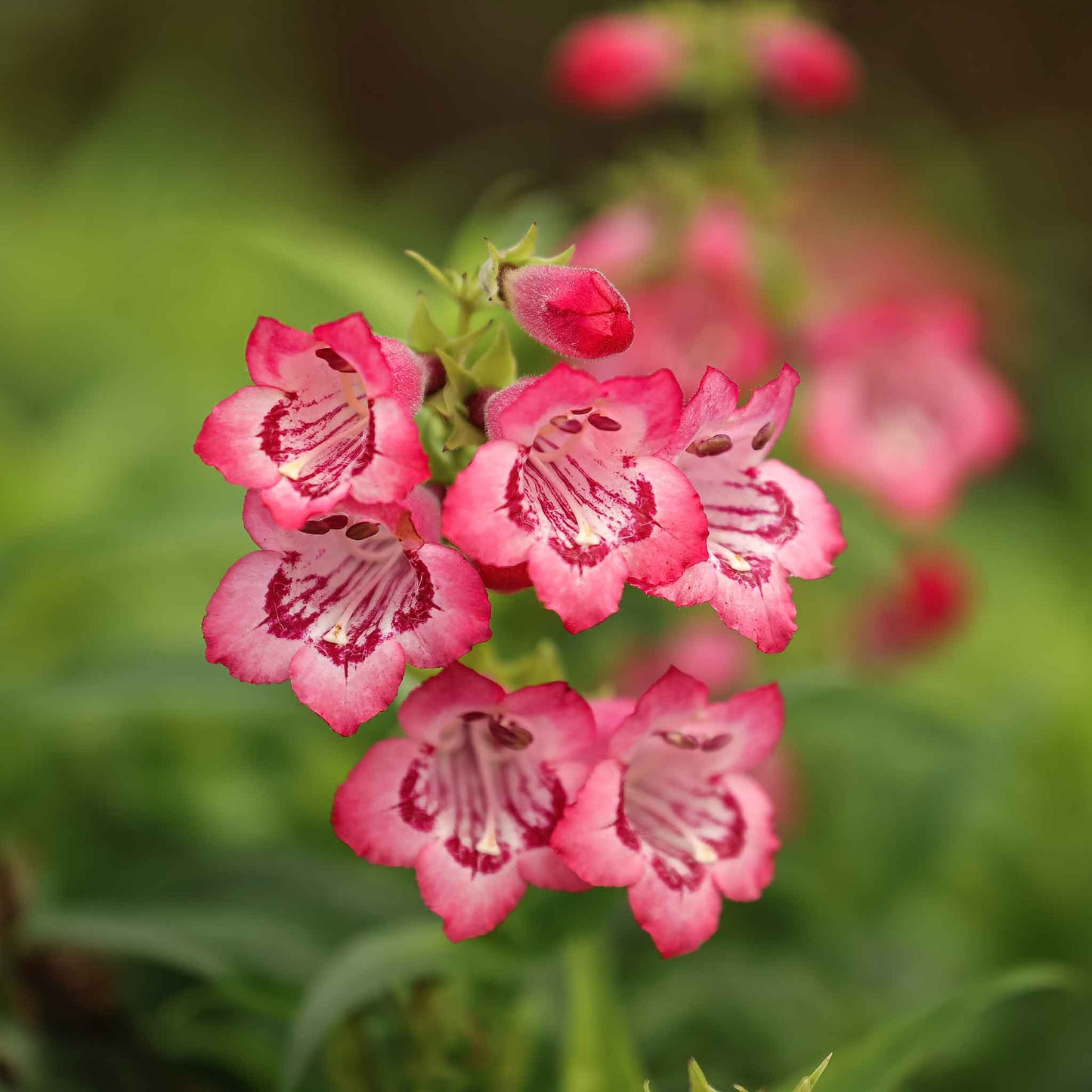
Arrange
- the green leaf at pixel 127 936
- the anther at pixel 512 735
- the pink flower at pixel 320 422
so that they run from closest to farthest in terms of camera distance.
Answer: the pink flower at pixel 320 422 → the anther at pixel 512 735 → the green leaf at pixel 127 936

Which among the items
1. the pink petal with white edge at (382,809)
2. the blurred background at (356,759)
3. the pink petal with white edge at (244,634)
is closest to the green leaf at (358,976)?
the blurred background at (356,759)

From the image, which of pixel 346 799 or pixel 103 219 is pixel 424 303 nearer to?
pixel 346 799

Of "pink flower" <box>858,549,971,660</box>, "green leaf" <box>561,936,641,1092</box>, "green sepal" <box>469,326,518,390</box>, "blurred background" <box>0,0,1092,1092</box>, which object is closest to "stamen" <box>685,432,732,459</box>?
"green sepal" <box>469,326,518,390</box>

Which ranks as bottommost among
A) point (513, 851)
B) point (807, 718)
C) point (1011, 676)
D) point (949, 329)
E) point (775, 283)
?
point (1011, 676)

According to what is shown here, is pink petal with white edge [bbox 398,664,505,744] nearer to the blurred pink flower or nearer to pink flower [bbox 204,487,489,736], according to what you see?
pink flower [bbox 204,487,489,736]

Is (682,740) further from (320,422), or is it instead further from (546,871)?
(320,422)

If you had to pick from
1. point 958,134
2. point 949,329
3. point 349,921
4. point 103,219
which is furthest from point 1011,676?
point 958,134

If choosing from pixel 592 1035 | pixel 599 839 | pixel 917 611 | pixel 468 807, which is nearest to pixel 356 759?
pixel 592 1035

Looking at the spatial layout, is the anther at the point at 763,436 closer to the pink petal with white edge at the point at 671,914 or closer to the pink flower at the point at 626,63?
the pink petal with white edge at the point at 671,914
